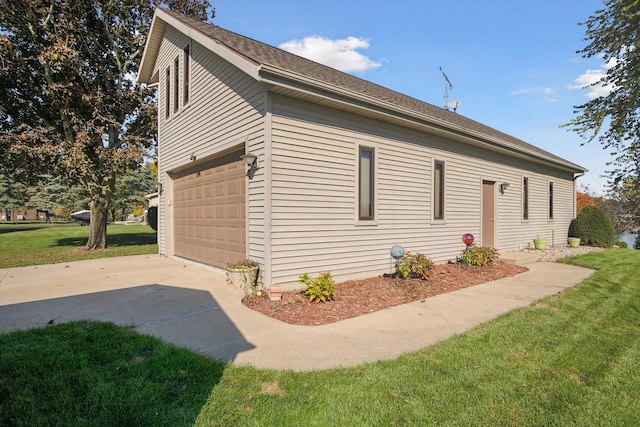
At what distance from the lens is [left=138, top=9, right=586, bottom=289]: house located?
5.95 metres

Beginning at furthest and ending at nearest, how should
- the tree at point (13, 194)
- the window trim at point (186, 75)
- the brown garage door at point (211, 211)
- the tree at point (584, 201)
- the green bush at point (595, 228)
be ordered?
the tree at point (13, 194) → the tree at point (584, 201) → the green bush at point (595, 228) → the window trim at point (186, 75) → the brown garage door at point (211, 211)

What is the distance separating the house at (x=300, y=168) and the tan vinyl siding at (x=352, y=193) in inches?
1.0

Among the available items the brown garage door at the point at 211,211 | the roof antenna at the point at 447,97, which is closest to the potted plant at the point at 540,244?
the roof antenna at the point at 447,97

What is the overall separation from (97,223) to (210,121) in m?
7.71

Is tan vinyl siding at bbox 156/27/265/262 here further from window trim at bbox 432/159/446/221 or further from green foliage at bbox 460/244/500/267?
green foliage at bbox 460/244/500/267

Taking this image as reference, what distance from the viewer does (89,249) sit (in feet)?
40.4

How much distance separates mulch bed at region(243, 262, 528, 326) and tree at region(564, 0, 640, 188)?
341cm

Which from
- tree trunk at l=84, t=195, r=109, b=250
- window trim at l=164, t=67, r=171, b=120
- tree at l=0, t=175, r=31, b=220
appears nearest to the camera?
window trim at l=164, t=67, r=171, b=120

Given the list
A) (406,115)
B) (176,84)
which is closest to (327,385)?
(406,115)

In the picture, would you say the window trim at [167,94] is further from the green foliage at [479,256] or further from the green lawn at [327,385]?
the green foliage at [479,256]

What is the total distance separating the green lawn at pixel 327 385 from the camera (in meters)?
2.36

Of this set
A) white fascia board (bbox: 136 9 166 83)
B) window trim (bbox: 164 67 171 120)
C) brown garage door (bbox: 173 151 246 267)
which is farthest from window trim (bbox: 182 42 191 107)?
brown garage door (bbox: 173 151 246 267)

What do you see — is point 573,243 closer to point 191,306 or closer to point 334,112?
point 334,112

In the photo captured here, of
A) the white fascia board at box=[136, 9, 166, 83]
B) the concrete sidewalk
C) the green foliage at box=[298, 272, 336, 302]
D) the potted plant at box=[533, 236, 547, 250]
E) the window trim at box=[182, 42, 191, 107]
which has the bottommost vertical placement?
the concrete sidewalk
